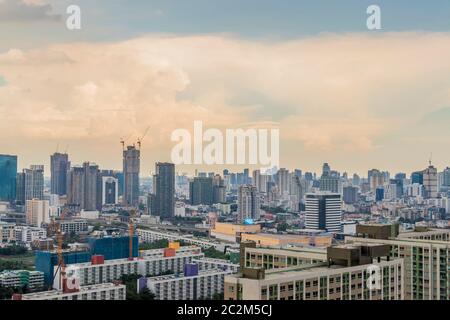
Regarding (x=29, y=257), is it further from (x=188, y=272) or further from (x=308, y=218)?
(x=308, y=218)

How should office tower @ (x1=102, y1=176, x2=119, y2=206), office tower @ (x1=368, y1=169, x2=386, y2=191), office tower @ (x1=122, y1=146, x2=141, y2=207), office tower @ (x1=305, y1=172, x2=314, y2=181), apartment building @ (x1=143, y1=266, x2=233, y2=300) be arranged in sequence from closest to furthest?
apartment building @ (x1=143, y1=266, x2=233, y2=300)
office tower @ (x1=368, y1=169, x2=386, y2=191)
office tower @ (x1=122, y1=146, x2=141, y2=207)
office tower @ (x1=305, y1=172, x2=314, y2=181)
office tower @ (x1=102, y1=176, x2=119, y2=206)

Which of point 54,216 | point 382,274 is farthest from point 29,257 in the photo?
point 382,274

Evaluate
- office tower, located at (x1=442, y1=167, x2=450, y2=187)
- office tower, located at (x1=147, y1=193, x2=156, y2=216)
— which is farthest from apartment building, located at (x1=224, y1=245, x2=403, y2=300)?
office tower, located at (x1=147, y1=193, x2=156, y2=216)

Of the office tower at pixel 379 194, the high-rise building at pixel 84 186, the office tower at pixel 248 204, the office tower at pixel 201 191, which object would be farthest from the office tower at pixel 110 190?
the office tower at pixel 379 194

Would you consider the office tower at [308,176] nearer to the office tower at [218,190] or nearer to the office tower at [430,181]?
the office tower at [218,190]

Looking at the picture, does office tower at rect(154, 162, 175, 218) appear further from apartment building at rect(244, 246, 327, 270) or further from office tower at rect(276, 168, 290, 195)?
apartment building at rect(244, 246, 327, 270)

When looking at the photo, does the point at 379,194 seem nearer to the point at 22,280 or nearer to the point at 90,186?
the point at 90,186
